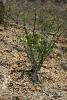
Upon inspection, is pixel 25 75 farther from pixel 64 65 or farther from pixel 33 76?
pixel 64 65

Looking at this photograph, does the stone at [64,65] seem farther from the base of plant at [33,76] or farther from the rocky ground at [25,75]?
the base of plant at [33,76]

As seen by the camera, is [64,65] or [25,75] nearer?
[25,75]

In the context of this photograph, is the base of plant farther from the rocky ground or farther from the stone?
the stone

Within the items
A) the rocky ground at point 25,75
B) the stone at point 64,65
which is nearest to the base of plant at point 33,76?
the rocky ground at point 25,75

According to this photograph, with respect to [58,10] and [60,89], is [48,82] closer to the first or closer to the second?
[60,89]

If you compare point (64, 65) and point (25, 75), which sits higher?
point (25, 75)

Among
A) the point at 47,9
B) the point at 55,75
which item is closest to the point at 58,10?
the point at 47,9

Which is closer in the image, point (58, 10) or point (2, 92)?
Result: point (2, 92)

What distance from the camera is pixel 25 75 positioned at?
6.52 metres

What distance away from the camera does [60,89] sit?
21.2ft

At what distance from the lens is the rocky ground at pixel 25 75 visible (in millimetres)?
6062

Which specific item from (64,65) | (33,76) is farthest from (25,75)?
(64,65)

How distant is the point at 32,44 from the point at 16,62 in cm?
76

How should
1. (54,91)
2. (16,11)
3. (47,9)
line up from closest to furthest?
(54,91)
(16,11)
(47,9)
